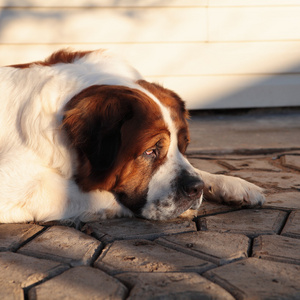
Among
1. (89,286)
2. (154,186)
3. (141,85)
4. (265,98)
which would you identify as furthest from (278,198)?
(265,98)

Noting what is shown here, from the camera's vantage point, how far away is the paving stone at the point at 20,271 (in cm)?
179

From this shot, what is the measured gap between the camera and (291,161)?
3.86m

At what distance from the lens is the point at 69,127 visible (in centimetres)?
258

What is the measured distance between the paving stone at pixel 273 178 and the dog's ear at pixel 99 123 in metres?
1.23

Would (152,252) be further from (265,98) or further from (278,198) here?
(265,98)

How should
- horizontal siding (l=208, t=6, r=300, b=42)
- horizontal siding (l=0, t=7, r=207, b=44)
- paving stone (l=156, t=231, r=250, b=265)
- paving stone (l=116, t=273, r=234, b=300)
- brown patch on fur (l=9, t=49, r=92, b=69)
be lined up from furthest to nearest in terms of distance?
horizontal siding (l=208, t=6, r=300, b=42) → horizontal siding (l=0, t=7, r=207, b=44) → brown patch on fur (l=9, t=49, r=92, b=69) → paving stone (l=156, t=231, r=250, b=265) → paving stone (l=116, t=273, r=234, b=300)

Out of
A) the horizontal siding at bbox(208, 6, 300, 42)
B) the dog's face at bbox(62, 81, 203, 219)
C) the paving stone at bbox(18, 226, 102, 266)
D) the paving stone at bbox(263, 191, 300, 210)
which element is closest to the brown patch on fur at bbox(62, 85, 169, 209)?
the dog's face at bbox(62, 81, 203, 219)

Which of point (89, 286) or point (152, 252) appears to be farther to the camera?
point (152, 252)

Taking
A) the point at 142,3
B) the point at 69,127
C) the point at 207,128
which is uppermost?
the point at 142,3

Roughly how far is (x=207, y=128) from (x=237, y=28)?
1.31 meters

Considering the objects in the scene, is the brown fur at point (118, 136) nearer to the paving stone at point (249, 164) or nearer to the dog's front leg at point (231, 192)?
the dog's front leg at point (231, 192)

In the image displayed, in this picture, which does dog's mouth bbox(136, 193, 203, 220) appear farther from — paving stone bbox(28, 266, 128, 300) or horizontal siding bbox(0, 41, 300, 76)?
horizontal siding bbox(0, 41, 300, 76)

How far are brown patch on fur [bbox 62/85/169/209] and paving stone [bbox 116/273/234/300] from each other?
2.41ft

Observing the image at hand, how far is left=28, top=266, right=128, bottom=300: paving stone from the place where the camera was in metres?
1.74
